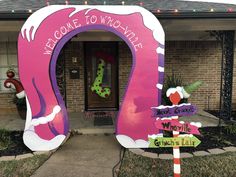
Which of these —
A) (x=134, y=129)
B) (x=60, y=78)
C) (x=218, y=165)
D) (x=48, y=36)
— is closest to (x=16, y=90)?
(x=60, y=78)

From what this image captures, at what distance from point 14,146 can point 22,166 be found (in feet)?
3.24

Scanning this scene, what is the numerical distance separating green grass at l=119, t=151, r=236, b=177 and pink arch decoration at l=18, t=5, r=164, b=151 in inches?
26.7

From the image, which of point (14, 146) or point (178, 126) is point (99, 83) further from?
point (178, 126)

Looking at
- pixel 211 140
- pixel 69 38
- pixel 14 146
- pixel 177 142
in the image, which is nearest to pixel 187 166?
pixel 177 142

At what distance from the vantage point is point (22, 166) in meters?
3.92

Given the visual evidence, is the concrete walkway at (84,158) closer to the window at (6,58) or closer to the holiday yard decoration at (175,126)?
the holiday yard decoration at (175,126)

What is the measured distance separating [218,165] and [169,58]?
14.5 feet

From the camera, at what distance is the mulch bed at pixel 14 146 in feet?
14.7

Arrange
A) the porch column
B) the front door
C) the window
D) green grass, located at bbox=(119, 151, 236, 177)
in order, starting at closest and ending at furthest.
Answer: green grass, located at bbox=(119, 151, 236, 177) → the porch column → the window → the front door

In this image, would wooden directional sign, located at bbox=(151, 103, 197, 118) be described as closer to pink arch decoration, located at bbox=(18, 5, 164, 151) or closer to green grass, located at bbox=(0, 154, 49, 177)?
pink arch decoration, located at bbox=(18, 5, 164, 151)

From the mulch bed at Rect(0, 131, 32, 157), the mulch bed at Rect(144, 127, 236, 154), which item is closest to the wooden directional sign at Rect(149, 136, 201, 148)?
the mulch bed at Rect(144, 127, 236, 154)

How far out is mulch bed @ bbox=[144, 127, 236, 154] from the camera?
4496mm

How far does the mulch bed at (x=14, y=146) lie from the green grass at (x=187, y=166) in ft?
6.35

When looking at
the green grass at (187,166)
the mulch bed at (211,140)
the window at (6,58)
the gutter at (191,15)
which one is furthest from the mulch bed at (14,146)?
the window at (6,58)
